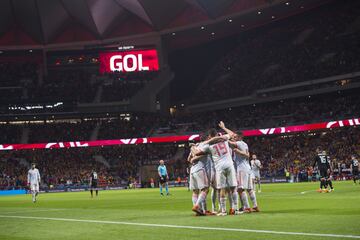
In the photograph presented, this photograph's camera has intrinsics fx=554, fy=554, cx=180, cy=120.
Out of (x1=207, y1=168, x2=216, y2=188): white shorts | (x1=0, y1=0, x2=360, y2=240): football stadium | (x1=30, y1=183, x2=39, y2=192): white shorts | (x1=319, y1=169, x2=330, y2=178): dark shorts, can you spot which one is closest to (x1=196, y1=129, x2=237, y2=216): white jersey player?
(x1=207, y1=168, x2=216, y2=188): white shorts

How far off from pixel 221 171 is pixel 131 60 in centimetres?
6887

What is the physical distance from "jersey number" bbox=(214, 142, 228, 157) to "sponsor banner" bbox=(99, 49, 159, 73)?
221 ft

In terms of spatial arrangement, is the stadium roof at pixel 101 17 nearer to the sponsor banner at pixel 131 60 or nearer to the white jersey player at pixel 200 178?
the sponsor banner at pixel 131 60

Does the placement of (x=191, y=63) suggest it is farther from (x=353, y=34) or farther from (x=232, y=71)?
(x=353, y=34)

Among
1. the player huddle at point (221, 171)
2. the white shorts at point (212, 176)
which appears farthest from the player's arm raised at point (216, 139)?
the white shorts at point (212, 176)

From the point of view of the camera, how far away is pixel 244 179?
17.5 meters

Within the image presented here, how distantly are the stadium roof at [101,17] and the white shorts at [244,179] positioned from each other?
54.9 m

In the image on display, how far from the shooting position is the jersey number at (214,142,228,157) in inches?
661

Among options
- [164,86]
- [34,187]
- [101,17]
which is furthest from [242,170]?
[164,86]

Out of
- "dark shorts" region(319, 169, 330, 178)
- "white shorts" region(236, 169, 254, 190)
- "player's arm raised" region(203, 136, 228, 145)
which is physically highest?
"player's arm raised" region(203, 136, 228, 145)

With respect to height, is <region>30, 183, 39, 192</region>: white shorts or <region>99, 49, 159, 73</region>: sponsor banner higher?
<region>99, 49, 159, 73</region>: sponsor banner

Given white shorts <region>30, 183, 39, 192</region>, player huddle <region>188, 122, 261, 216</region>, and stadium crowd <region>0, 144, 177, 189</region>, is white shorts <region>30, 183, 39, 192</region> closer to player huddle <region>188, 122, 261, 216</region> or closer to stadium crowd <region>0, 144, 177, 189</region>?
player huddle <region>188, 122, 261, 216</region>

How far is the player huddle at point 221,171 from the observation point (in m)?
16.7

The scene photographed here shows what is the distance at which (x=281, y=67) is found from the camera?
79.8m
